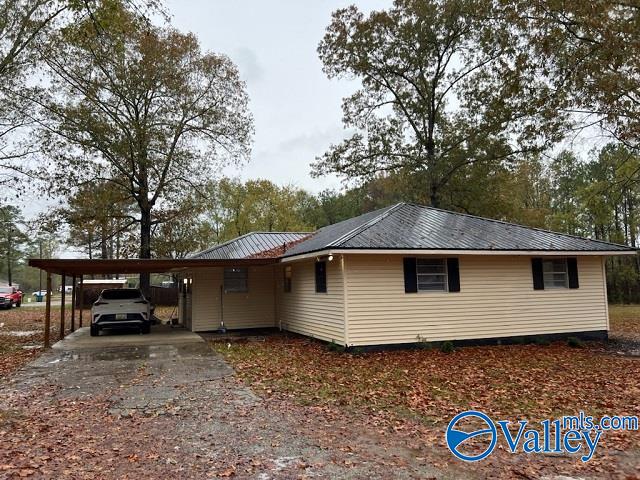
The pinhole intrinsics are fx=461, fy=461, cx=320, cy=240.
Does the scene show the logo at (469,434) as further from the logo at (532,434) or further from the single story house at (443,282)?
the single story house at (443,282)

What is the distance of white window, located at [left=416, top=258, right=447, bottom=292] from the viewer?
11461 mm

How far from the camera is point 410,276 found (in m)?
11.2

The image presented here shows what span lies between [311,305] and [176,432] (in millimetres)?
Answer: 7777

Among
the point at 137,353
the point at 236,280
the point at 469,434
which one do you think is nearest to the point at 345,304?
the point at 137,353

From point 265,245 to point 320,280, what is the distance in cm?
509

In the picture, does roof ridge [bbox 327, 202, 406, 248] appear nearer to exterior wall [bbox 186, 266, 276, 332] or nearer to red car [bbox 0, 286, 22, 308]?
exterior wall [bbox 186, 266, 276, 332]

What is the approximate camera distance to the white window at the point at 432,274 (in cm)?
1146

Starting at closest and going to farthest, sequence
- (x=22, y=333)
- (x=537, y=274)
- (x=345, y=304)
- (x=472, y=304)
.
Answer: (x=345, y=304)
(x=472, y=304)
(x=537, y=274)
(x=22, y=333)

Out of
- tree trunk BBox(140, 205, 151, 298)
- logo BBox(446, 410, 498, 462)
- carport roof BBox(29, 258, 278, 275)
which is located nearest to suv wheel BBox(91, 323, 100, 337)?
carport roof BBox(29, 258, 278, 275)

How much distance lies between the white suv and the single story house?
164 inches

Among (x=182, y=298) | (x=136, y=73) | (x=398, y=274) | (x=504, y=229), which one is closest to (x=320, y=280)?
(x=398, y=274)

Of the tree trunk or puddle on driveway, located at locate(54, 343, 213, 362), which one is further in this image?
the tree trunk

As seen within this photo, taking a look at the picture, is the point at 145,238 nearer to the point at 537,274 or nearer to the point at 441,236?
the point at 441,236

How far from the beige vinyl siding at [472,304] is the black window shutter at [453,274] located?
118 millimetres
